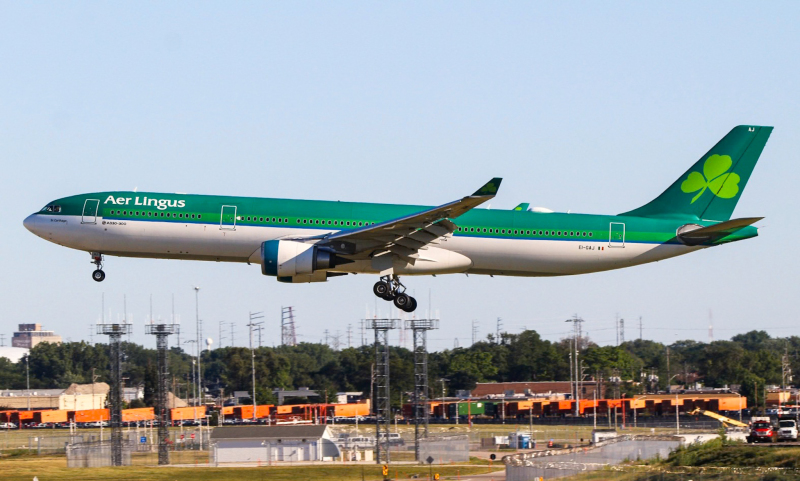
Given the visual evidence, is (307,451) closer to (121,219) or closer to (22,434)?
(121,219)

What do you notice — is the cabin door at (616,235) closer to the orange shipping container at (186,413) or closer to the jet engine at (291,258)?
the jet engine at (291,258)

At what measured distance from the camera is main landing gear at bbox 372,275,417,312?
152ft

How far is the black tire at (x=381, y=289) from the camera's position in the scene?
46406 mm

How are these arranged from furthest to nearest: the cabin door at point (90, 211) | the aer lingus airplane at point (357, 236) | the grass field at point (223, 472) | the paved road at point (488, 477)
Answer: the paved road at point (488, 477), the grass field at point (223, 472), the cabin door at point (90, 211), the aer lingus airplane at point (357, 236)

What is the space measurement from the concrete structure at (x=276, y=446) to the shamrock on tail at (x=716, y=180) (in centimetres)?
3354

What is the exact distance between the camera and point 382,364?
8212 cm

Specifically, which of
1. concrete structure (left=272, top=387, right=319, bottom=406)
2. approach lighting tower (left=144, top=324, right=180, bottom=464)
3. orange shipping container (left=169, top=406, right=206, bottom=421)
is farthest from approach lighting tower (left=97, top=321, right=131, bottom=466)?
concrete structure (left=272, top=387, right=319, bottom=406)

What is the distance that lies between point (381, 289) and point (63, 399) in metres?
109

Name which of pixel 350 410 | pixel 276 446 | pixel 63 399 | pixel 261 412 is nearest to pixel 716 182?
pixel 276 446

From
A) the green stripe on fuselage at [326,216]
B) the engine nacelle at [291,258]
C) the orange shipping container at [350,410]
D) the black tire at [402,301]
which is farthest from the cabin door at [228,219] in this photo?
the orange shipping container at [350,410]

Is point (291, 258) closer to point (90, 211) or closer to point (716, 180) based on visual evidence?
point (90, 211)

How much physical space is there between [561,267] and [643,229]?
167 inches

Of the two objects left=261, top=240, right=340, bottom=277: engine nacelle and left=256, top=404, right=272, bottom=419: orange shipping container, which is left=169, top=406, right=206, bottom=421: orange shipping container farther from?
left=261, top=240, right=340, bottom=277: engine nacelle

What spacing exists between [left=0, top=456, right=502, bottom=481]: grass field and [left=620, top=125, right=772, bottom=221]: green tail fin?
864 inches
